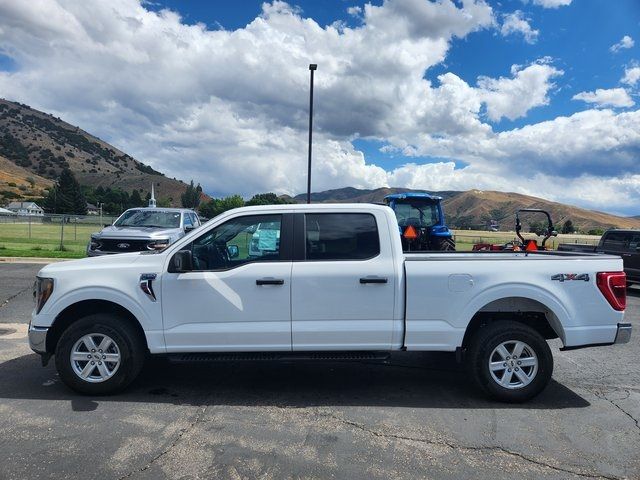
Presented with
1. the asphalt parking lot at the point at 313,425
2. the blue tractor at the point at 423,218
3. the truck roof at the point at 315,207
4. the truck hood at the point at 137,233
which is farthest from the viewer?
the blue tractor at the point at 423,218

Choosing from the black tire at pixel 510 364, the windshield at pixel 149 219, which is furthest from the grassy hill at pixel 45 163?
the black tire at pixel 510 364

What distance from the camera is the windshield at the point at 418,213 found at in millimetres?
13328

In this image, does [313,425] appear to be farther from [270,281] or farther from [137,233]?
[137,233]

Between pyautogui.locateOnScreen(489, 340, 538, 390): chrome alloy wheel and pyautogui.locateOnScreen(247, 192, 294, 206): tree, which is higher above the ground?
pyautogui.locateOnScreen(247, 192, 294, 206): tree

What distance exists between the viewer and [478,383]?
4746 mm

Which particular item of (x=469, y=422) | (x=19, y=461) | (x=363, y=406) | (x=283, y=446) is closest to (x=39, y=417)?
(x=19, y=461)

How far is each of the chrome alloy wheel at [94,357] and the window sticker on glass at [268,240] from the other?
1.66m

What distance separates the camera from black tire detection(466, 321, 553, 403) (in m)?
4.70

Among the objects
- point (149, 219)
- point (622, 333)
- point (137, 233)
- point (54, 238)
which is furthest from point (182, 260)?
point (54, 238)

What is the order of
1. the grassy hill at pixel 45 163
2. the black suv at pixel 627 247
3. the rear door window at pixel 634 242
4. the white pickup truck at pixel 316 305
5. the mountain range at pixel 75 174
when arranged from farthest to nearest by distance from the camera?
the grassy hill at pixel 45 163
the mountain range at pixel 75 174
the rear door window at pixel 634 242
the black suv at pixel 627 247
the white pickup truck at pixel 316 305

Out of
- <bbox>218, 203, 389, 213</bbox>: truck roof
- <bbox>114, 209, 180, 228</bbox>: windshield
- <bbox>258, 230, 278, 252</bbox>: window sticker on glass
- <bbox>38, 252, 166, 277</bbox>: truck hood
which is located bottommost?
<bbox>38, 252, 166, 277</bbox>: truck hood

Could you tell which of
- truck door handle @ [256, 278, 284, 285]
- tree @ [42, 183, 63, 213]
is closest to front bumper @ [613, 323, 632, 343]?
truck door handle @ [256, 278, 284, 285]

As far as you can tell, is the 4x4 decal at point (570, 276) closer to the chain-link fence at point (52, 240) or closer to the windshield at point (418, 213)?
the windshield at point (418, 213)

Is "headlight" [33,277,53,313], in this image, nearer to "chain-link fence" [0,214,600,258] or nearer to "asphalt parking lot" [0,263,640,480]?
"asphalt parking lot" [0,263,640,480]
